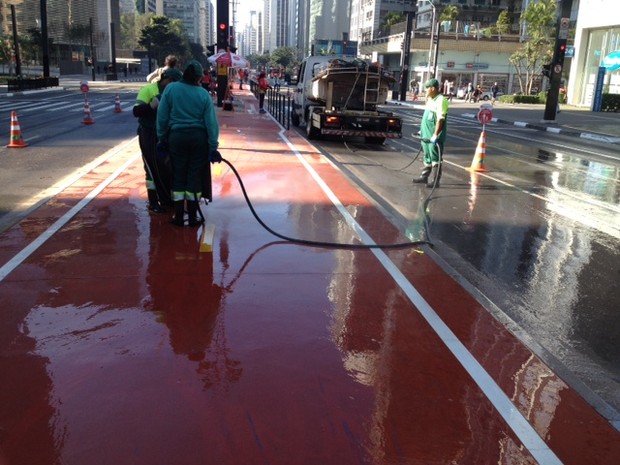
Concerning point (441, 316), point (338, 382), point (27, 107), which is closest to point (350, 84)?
point (441, 316)

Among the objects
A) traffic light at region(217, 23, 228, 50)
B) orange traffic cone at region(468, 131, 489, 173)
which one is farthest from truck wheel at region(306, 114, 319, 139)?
traffic light at region(217, 23, 228, 50)

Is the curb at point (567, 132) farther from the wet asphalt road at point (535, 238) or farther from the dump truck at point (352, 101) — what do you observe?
the dump truck at point (352, 101)

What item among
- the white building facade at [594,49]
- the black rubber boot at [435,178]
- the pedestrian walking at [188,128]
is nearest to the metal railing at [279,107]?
Result: the black rubber boot at [435,178]

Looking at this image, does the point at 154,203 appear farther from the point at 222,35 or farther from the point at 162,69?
the point at 222,35

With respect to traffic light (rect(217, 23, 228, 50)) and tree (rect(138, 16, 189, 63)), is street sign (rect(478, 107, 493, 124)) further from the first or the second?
tree (rect(138, 16, 189, 63))

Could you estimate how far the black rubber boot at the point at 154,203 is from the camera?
771 cm

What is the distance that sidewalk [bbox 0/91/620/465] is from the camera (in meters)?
3.02

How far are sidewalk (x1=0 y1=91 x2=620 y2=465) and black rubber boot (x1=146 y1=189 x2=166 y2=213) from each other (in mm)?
734

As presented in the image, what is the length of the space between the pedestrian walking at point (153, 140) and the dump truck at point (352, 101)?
8521 mm

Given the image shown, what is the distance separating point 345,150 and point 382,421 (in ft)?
42.5

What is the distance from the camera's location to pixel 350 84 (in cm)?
1623

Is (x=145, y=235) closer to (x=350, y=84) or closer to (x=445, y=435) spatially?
(x=445, y=435)

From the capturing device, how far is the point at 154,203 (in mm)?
7789

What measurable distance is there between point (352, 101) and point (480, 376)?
534 inches
